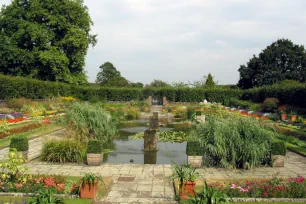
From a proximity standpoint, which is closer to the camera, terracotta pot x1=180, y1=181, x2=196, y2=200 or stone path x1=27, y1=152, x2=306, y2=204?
terracotta pot x1=180, y1=181, x2=196, y2=200

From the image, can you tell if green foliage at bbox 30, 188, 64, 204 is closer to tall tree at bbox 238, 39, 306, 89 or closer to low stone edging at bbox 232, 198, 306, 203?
low stone edging at bbox 232, 198, 306, 203

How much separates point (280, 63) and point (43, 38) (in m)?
33.3

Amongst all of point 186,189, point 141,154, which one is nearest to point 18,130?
point 141,154

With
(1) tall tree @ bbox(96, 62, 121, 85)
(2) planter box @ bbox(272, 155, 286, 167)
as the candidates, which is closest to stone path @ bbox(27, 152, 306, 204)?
(2) planter box @ bbox(272, 155, 286, 167)

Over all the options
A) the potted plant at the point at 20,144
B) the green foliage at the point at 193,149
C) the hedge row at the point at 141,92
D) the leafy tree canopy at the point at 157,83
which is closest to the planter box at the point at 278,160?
the green foliage at the point at 193,149

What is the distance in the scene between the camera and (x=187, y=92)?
128 ft

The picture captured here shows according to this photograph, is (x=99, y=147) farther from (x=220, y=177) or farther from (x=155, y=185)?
(x=220, y=177)

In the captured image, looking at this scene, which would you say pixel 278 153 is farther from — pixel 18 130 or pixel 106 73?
pixel 106 73

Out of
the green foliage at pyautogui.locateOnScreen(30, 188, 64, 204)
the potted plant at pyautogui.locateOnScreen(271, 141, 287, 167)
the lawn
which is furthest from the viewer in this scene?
the lawn

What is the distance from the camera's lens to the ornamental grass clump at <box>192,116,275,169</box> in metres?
8.34

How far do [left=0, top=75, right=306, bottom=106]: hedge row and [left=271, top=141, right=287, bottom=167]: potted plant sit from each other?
16120 millimetres

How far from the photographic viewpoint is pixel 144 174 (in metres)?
7.74

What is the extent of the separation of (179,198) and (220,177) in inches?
84.7

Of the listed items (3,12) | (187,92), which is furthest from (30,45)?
(187,92)
